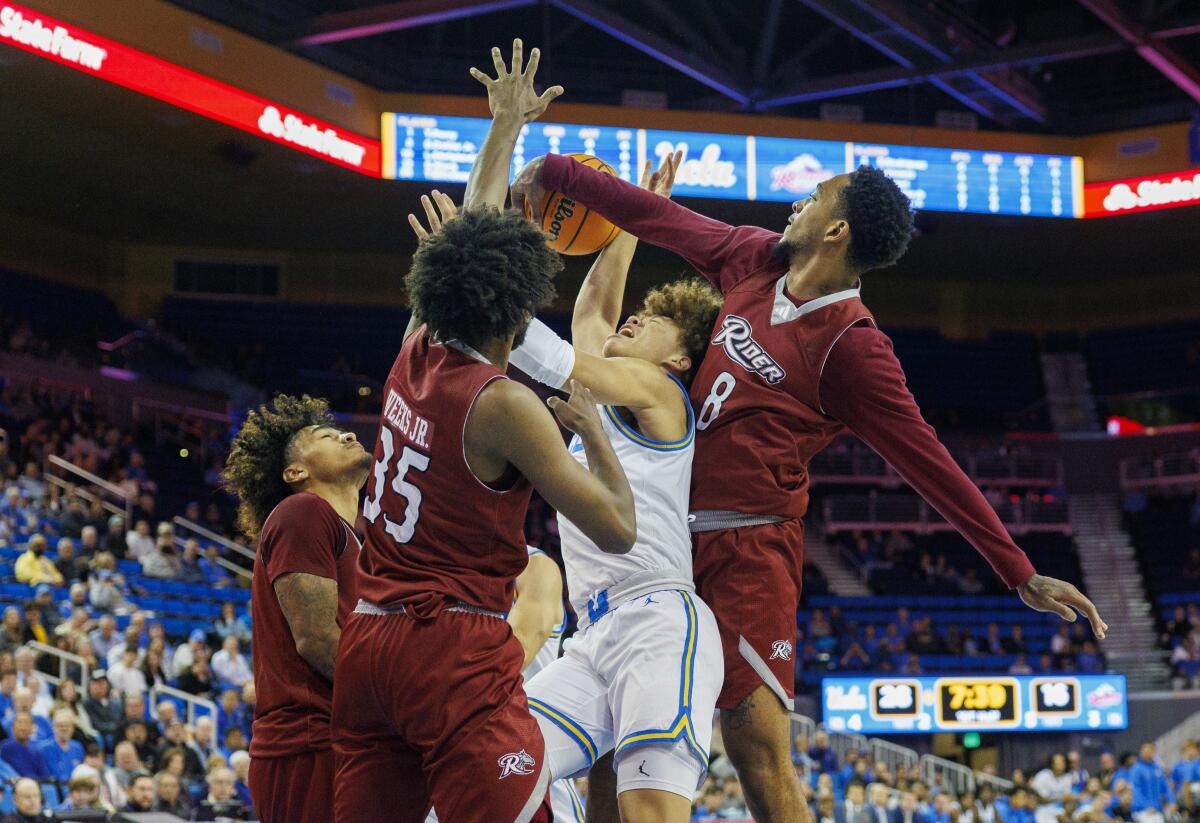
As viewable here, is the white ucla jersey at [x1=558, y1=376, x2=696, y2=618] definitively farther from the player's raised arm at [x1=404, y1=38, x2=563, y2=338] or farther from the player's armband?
the player's raised arm at [x1=404, y1=38, x2=563, y2=338]

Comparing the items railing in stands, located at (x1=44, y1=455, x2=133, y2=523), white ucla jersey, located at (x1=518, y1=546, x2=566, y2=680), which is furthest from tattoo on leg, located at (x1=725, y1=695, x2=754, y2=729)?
railing in stands, located at (x1=44, y1=455, x2=133, y2=523)

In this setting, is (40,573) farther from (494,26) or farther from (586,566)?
(494,26)

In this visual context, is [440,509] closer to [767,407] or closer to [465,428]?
[465,428]

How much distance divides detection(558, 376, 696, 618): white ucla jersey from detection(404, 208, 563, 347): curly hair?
29.7 inches

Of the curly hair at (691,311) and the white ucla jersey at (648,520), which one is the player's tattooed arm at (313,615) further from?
the curly hair at (691,311)

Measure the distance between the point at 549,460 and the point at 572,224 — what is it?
1774 millimetres

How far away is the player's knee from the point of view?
3498 mm

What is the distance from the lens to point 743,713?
378 centimetres

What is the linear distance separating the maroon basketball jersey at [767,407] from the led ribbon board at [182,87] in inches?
505

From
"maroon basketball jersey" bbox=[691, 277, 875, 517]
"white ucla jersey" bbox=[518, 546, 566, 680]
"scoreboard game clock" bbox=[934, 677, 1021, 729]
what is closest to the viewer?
"maroon basketball jersey" bbox=[691, 277, 875, 517]

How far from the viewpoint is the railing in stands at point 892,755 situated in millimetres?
16906

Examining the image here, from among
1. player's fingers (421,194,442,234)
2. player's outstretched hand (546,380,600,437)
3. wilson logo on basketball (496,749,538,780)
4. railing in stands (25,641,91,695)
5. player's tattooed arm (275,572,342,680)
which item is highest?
player's fingers (421,194,442,234)

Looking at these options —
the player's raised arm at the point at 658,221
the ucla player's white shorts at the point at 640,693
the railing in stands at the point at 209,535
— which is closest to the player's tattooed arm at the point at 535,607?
the ucla player's white shorts at the point at 640,693

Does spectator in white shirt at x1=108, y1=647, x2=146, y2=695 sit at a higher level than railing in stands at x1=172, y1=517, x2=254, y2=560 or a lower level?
lower
